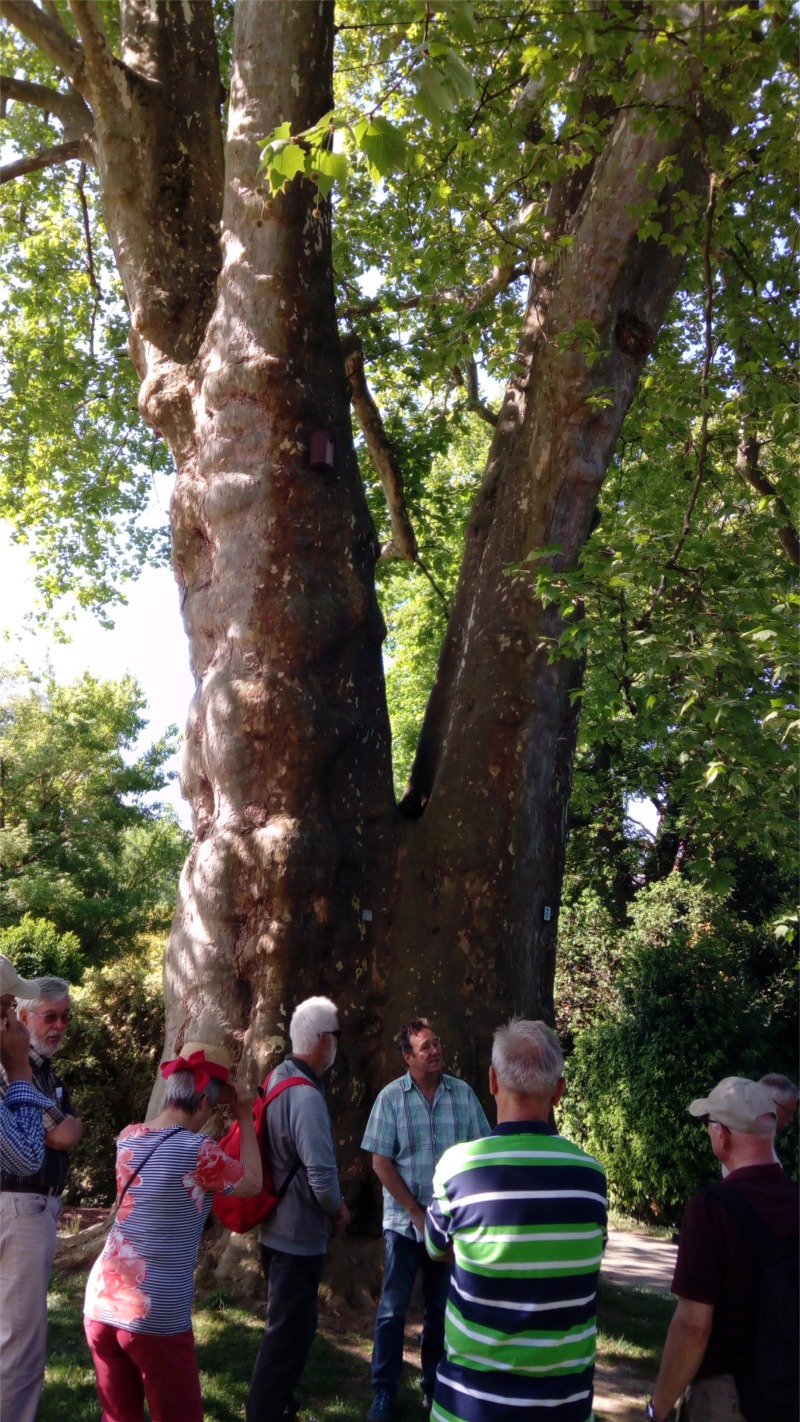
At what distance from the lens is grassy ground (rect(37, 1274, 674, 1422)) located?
15.6 ft

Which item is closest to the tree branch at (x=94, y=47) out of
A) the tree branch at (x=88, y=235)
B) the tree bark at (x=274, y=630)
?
the tree bark at (x=274, y=630)

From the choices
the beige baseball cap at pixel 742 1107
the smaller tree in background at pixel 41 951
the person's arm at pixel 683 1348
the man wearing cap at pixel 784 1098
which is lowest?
the person's arm at pixel 683 1348

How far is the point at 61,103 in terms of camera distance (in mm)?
9305

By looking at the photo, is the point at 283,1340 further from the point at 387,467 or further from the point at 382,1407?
A: the point at 387,467

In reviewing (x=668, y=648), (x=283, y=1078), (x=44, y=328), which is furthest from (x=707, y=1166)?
(x=44, y=328)

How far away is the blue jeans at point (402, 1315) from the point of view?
478 centimetres

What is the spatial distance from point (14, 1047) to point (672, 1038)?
32.9 ft

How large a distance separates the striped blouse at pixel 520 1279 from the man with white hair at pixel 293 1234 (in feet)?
4.47

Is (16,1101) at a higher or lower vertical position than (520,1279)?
higher

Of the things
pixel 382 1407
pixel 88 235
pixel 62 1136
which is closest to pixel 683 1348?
pixel 62 1136

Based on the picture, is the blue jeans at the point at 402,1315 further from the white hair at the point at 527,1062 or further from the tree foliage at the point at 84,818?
the tree foliage at the point at 84,818

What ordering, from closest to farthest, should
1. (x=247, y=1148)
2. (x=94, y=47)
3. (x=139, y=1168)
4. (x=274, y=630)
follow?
(x=139, y=1168) → (x=247, y=1148) → (x=274, y=630) → (x=94, y=47)

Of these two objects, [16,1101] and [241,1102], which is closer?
[16,1101]

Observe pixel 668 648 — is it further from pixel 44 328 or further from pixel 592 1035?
pixel 44 328
